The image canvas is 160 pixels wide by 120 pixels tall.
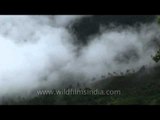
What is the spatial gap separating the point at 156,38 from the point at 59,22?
4.73 ft

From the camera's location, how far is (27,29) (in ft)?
24.9

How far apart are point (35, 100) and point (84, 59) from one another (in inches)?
36.6

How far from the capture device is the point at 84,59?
755 cm
